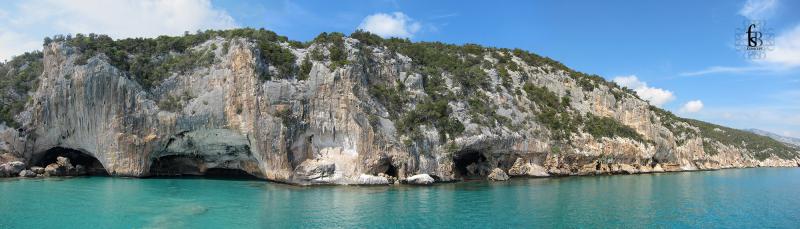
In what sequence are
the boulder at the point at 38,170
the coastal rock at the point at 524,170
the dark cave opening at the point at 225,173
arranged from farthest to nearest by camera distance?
the coastal rock at the point at 524,170 → the dark cave opening at the point at 225,173 → the boulder at the point at 38,170

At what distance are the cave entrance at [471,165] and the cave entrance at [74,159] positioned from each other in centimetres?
3135

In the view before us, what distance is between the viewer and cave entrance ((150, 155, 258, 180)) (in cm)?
4534

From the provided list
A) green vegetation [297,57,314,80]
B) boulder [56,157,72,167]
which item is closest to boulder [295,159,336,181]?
green vegetation [297,57,314,80]

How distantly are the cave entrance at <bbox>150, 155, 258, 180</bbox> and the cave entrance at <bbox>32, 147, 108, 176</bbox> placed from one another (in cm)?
442

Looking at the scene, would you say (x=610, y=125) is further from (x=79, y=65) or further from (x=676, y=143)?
(x=79, y=65)

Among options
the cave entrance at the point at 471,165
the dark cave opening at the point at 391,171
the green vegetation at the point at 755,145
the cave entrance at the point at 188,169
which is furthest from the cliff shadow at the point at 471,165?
the green vegetation at the point at 755,145

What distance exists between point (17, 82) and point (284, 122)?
27.5 meters

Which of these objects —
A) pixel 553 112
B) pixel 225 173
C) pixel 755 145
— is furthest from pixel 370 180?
pixel 755 145

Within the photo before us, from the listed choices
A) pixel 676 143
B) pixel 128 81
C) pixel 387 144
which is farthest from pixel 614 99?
pixel 128 81

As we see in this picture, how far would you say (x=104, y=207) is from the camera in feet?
86.7

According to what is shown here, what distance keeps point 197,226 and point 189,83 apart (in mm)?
24791

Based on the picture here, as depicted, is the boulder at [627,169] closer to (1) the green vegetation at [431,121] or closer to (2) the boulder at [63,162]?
(1) the green vegetation at [431,121]

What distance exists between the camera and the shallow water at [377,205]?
2345 cm

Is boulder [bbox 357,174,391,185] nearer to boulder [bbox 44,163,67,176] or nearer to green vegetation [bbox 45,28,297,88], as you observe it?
green vegetation [bbox 45,28,297,88]
